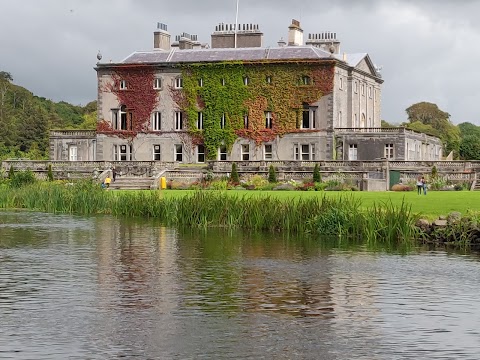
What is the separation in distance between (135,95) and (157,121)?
9.14 feet

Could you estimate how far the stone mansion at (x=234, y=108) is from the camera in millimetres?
78188

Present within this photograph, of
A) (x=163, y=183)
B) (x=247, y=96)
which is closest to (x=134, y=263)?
(x=163, y=183)

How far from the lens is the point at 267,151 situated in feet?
263

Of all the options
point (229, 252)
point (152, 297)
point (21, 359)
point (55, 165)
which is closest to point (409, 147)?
point (55, 165)

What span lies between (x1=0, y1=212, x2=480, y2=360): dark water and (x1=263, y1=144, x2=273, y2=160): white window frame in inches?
1809

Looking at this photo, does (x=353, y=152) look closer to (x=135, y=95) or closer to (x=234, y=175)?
(x=234, y=175)

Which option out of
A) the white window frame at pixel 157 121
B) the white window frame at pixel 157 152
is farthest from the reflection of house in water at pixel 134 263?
the white window frame at pixel 157 121

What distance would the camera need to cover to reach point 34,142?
11394cm

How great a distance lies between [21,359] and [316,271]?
11.8 m

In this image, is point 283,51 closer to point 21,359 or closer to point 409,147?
point 409,147

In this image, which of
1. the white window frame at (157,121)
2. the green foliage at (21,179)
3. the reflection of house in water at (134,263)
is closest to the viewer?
the reflection of house in water at (134,263)

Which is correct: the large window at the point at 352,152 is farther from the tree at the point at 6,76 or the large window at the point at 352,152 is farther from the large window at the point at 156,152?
the tree at the point at 6,76

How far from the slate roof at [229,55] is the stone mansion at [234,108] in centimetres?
8

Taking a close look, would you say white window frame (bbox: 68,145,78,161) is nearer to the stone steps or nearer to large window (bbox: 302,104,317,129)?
the stone steps
